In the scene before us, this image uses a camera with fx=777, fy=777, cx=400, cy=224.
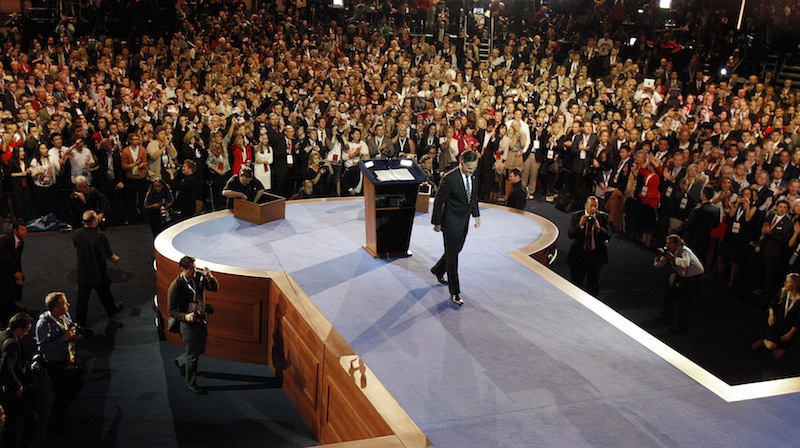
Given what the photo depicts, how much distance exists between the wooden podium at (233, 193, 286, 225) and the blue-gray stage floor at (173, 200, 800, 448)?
33 cm

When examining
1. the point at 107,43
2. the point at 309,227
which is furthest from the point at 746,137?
the point at 107,43

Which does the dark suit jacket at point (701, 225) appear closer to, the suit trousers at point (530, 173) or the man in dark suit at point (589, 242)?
the man in dark suit at point (589, 242)

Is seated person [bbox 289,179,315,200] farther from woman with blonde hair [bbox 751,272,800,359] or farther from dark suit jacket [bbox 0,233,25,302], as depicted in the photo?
Answer: woman with blonde hair [bbox 751,272,800,359]

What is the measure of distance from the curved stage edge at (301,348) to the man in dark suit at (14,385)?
201 centimetres

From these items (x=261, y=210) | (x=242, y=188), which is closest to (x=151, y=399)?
(x=261, y=210)

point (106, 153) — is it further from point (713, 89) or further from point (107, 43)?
point (713, 89)

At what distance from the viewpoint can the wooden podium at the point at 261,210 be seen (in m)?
9.30

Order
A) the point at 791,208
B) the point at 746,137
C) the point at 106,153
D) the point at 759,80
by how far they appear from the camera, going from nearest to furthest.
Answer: the point at 791,208 < the point at 106,153 < the point at 746,137 < the point at 759,80

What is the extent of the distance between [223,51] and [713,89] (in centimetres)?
976

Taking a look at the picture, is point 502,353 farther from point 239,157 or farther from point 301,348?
point 239,157

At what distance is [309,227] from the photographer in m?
9.36

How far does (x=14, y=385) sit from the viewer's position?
5.58 m

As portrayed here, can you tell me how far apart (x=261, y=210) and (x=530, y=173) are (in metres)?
5.91

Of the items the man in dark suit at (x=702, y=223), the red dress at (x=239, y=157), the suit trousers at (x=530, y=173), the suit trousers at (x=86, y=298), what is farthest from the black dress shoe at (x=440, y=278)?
the suit trousers at (x=530, y=173)
